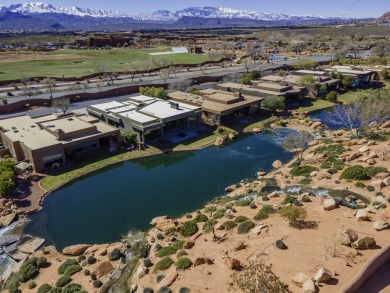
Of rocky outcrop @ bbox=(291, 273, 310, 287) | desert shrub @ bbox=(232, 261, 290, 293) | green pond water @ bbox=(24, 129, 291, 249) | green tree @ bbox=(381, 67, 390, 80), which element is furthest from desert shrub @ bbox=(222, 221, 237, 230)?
green tree @ bbox=(381, 67, 390, 80)

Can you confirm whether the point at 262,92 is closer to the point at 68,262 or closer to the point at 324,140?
the point at 324,140

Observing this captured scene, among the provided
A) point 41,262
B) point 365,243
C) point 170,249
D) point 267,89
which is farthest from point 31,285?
point 267,89

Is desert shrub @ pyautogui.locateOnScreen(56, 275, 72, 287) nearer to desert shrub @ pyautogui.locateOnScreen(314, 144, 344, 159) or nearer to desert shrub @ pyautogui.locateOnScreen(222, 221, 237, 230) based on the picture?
desert shrub @ pyautogui.locateOnScreen(222, 221, 237, 230)

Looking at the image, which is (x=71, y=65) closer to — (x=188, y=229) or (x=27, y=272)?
(x=27, y=272)

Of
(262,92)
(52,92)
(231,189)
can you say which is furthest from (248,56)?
(231,189)

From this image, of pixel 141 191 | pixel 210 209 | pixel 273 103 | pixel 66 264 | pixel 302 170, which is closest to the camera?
pixel 66 264

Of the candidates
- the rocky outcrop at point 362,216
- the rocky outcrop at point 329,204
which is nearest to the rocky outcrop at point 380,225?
the rocky outcrop at point 362,216

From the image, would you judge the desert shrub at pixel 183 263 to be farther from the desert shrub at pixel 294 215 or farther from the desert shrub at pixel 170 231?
the desert shrub at pixel 294 215
